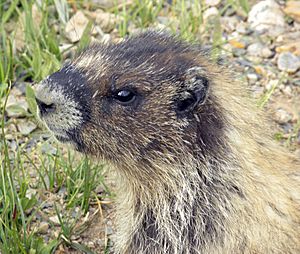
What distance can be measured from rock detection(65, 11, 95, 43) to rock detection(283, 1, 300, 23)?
187cm

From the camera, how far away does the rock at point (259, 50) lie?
6.61 m

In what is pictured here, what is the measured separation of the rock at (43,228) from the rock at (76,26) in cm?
193

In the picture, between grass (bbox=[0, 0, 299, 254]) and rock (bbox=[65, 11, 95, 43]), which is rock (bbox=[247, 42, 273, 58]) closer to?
grass (bbox=[0, 0, 299, 254])

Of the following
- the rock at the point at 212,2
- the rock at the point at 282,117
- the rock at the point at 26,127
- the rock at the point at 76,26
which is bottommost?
the rock at the point at 282,117

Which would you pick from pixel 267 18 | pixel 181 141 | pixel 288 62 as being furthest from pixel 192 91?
pixel 267 18

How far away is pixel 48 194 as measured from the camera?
5305 millimetres

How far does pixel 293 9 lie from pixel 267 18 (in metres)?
0.29

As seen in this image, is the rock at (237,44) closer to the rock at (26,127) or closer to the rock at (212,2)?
the rock at (212,2)

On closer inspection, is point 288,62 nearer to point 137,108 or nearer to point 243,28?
point 243,28

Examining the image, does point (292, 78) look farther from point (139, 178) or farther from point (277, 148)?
point (139, 178)

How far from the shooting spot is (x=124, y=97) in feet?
13.7

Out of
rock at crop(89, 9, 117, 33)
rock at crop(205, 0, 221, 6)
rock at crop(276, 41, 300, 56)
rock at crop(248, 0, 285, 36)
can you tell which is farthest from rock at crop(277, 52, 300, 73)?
rock at crop(89, 9, 117, 33)

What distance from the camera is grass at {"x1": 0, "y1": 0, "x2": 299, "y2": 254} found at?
4805mm

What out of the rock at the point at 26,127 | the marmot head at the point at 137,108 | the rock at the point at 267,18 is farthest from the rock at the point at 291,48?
the marmot head at the point at 137,108
